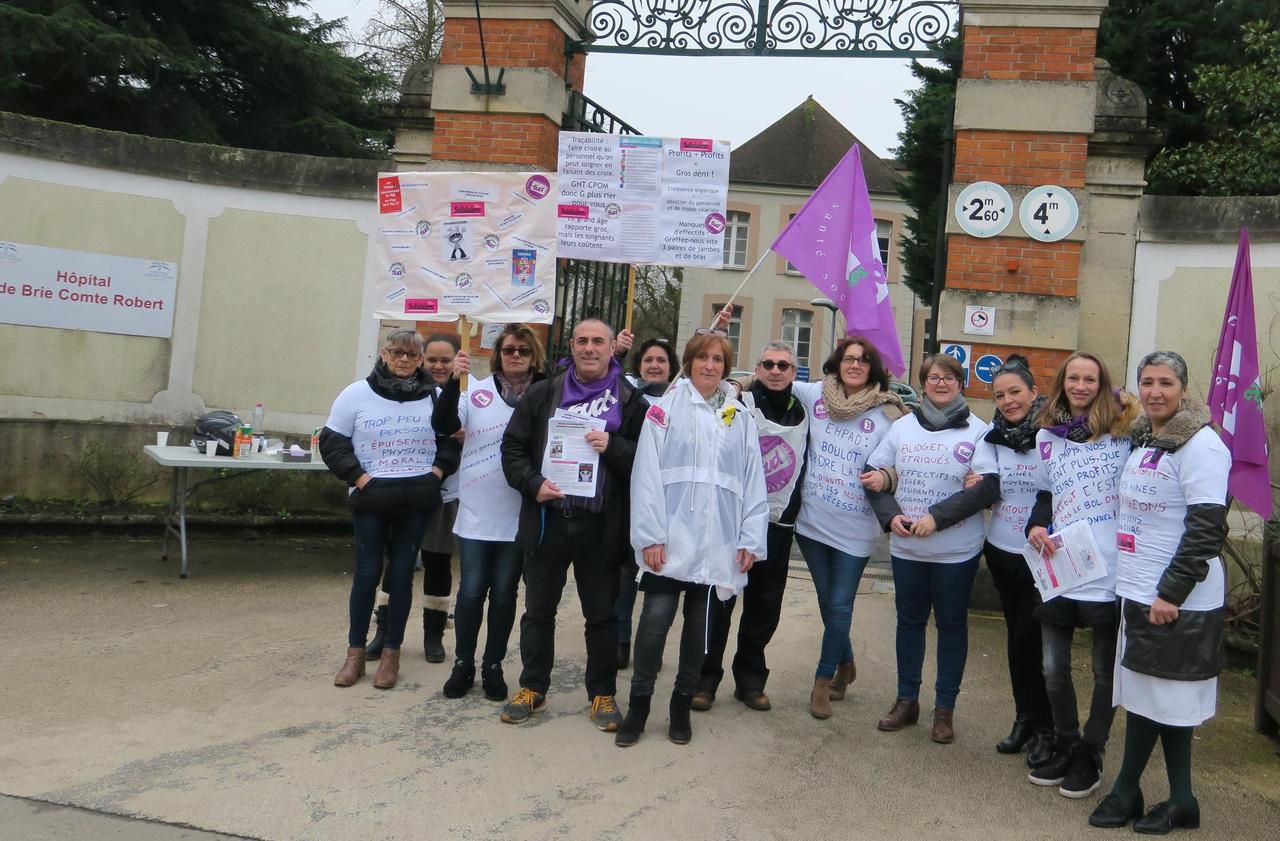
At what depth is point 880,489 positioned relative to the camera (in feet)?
16.8

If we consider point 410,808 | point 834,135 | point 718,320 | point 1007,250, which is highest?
point 834,135

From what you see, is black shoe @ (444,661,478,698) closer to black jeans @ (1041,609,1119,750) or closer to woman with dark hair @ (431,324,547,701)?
woman with dark hair @ (431,324,547,701)

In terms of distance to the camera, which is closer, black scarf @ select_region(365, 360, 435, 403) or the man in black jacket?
the man in black jacket

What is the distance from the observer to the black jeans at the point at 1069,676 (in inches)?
178

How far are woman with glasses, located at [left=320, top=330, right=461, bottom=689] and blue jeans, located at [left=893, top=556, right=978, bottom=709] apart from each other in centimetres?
227

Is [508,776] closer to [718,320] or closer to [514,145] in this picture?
[718,320]

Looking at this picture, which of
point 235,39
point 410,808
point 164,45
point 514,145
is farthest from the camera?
point 235,39

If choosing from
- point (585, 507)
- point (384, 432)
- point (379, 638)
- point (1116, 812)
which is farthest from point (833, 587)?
point (379, 638)

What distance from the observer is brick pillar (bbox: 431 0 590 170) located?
8.45m

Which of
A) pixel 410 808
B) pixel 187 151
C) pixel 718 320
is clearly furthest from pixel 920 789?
pixel 187 151

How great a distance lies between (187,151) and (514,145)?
9.00ft

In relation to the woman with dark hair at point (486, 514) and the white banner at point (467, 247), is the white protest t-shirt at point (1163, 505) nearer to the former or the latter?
the woman with dark hair at point (486, 514)

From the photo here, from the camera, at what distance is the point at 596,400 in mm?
4977

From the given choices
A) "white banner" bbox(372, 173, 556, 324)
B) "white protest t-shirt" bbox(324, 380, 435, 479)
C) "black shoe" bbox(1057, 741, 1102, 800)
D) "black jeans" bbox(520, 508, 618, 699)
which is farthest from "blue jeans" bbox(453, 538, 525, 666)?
"black shoe" bbox(1057, 741, 1102, 800)
